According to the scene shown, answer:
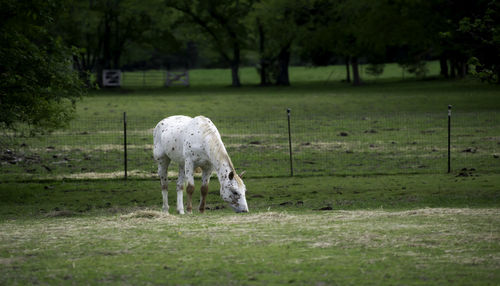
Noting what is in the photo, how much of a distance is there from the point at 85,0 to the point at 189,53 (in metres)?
49.0

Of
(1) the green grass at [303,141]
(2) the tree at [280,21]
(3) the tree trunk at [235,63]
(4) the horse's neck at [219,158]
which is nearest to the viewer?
(4) the horse's neck at [219,158]

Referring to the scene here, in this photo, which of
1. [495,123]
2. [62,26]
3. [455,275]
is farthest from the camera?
[62,26]

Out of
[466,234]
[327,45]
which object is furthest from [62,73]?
[327,45]

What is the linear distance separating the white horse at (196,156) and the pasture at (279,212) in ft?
1.85

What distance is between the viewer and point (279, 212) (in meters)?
12.7

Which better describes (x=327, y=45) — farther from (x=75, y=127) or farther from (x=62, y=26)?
(x=75, y=127)

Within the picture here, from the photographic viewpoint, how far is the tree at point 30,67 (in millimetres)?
15328

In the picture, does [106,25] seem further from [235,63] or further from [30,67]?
[30,67]

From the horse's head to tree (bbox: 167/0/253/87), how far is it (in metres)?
48.9

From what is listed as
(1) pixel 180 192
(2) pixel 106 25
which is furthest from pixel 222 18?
(1) pixel 180 192

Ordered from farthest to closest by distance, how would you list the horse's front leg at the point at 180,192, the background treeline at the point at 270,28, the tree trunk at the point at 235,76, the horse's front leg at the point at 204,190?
the tree trunk at the point at 235,76 < the background treeline at the point at 270,28 < the horse's front leg at the point at 180,192 < the horse's front leg at the point at 204,190

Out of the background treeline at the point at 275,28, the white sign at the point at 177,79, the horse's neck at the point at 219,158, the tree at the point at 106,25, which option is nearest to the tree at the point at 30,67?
the horse's neck at the point at 219,158

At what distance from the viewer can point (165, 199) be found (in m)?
13.7

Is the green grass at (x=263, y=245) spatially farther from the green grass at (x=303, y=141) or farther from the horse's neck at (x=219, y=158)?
the green grass at (x=303, y=141)
